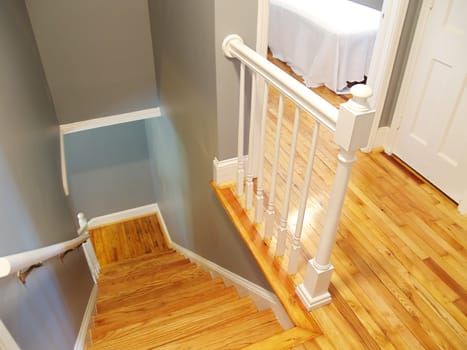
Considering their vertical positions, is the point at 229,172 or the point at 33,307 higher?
the point at 229,172

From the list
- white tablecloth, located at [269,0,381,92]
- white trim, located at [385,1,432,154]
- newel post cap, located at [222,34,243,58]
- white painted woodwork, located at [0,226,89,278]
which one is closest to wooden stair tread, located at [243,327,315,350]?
white painted woodwork, located at [0,226,89,278]

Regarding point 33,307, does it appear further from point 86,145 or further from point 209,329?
point 86,145


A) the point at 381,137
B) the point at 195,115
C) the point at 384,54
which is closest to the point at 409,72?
the point at 384,54

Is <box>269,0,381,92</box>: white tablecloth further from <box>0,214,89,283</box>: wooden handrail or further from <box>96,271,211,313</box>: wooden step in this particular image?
<box>0,214,89,283</box>: wooden handrail

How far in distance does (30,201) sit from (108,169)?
2.90m

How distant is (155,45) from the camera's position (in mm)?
3143

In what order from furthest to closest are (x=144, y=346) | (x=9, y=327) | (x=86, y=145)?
(x=86, y=145)
(x=144, y=346)
(x=9, y=327)

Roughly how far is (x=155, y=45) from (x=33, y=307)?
2.22 meters

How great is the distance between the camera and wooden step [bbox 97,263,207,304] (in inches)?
119

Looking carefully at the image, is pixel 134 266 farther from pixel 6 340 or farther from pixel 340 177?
pixel 340 177

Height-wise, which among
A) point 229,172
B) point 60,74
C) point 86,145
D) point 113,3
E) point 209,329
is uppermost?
point 113,3

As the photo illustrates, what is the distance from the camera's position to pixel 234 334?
1.82 metres

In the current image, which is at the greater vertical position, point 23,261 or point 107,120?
point 23,261

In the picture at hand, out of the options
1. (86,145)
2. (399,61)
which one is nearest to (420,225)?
(399,61)
